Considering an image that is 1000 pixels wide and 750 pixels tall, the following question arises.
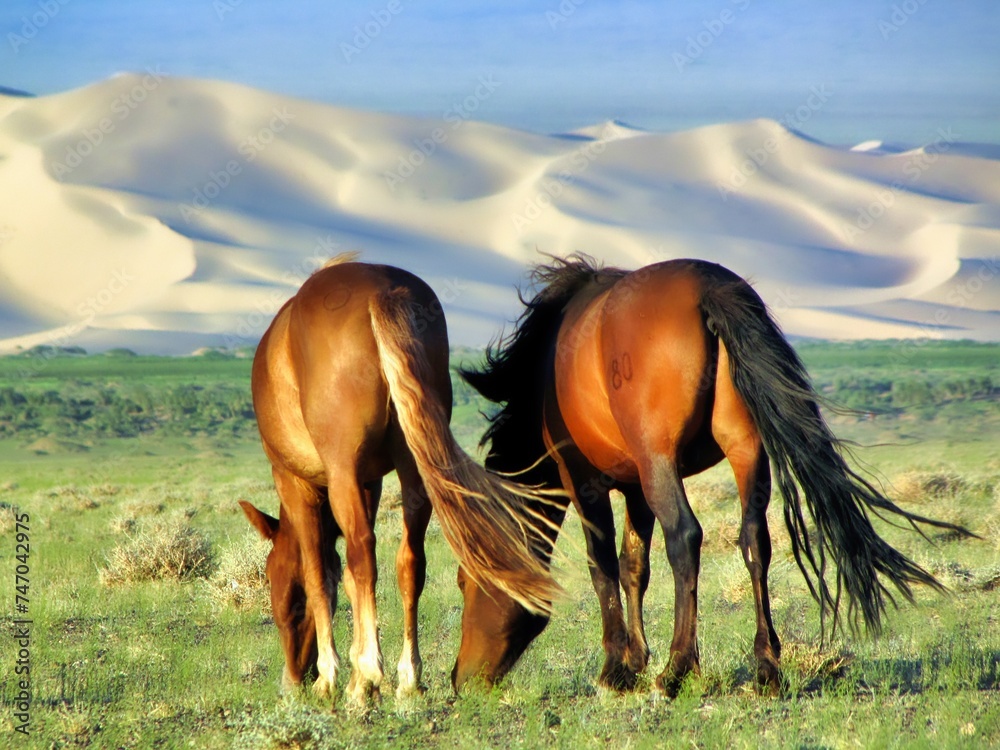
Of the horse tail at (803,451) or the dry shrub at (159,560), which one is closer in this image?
the horse tail at (803,451)

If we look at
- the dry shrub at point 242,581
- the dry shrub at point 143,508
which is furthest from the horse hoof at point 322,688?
the dry shrub at point 143,508

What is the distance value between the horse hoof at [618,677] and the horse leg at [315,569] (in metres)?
1.50

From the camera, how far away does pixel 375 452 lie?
5.23m

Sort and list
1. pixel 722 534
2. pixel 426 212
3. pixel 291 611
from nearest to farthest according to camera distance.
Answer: pixel 291 611 → pixel 722 534 → pixel 426 212

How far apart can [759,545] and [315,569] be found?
227 cm

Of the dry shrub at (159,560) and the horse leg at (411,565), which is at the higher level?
the horse leg at (411,565)

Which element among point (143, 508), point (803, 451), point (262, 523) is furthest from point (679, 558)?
point (143, 508)

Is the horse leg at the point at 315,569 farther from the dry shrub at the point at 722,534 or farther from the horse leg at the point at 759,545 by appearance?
the dry shrub at the point at 722,534

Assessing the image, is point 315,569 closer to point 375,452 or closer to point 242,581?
point 375,452

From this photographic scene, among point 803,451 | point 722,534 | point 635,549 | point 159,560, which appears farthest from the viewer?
point 722,534

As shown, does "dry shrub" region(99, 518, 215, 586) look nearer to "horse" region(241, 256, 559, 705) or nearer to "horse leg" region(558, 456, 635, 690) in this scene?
"horse" region(241, 256, 559, 705)

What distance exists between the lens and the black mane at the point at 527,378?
253 inches

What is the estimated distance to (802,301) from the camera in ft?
344

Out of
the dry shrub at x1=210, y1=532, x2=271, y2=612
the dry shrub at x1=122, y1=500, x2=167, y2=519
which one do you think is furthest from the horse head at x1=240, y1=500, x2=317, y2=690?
the dry shrub at x1=122, y1=500, x2=167, y2=519
